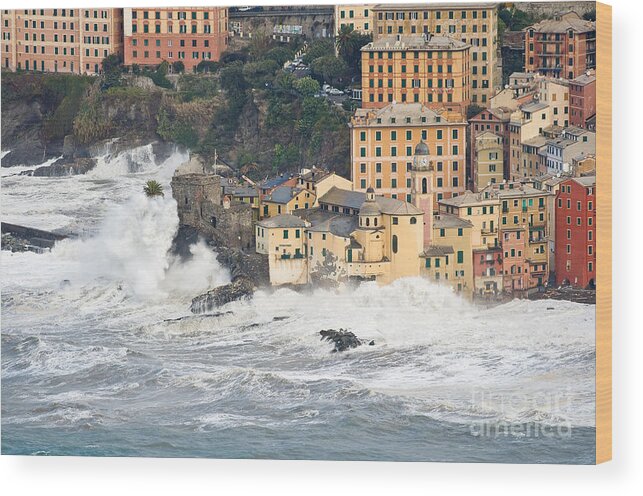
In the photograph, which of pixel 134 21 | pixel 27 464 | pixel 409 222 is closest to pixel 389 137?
pixel 409 222

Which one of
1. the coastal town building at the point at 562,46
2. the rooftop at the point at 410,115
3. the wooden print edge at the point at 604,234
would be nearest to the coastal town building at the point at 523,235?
the rooftop at the point at 410,115

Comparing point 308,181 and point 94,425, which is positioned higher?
point 308,181

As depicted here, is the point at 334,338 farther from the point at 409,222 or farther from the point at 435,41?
the point at 435,41

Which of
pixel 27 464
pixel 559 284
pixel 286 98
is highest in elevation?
pixel 286 98

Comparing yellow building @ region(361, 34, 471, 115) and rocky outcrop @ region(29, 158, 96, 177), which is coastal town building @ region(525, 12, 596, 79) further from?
rocky outcrop @ region(29, 158, 96, 177)

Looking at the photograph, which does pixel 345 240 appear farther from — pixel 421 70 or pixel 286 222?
pixel 421 70

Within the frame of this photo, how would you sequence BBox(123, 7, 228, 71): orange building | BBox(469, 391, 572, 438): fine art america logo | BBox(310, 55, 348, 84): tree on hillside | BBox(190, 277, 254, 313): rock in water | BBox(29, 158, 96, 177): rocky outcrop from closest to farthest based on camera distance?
BBox(469, 391, 572, 438): fine art america logo, BBox(190, 277, 254, 313): rock in water, BBox(123, 7, 228, 71): orange building, BBox(310, 55, 348, 84): tree on hillside, BBox(29, 158, 96, 177): rocky outcrop

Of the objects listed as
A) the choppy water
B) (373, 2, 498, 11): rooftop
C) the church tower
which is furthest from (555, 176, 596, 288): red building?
(373, 2, 498, 11): rooftop
